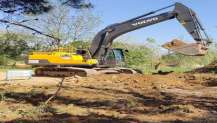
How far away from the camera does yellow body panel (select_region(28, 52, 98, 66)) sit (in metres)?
27.2

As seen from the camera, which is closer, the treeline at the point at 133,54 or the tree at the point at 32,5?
the tree at the point at 32,5

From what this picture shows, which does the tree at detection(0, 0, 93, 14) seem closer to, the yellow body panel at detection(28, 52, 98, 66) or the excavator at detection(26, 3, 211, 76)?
the excavator at detection(26, 3, 211, 76)

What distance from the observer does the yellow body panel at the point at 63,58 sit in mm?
27234

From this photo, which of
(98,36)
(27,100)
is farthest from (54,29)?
(27,100)

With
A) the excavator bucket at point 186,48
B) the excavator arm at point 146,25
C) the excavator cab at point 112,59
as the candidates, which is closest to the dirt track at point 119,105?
the excavator bucket at point 186,48

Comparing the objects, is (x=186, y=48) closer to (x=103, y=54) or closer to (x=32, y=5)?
(x=103, y=54)

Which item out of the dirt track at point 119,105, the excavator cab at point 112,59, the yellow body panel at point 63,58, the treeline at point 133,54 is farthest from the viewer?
the excavator cab at point 112,59

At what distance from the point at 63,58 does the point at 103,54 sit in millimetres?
2560

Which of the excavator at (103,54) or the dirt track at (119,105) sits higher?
the excavator at (103,54)

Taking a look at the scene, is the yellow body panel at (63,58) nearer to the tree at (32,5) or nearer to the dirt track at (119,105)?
the dirt track at (119,105)

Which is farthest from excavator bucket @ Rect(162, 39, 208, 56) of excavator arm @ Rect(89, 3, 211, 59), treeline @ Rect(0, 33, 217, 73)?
treeline @ Rect(0, 33, 217, 73)

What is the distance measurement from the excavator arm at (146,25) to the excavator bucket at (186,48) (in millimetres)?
713

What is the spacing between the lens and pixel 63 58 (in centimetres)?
2734

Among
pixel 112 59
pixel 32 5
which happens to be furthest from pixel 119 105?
pixel 112 59
